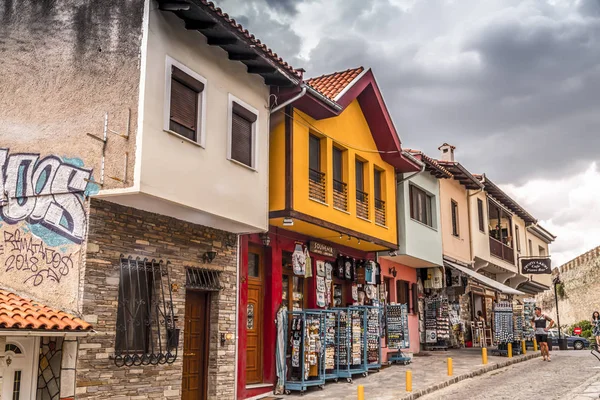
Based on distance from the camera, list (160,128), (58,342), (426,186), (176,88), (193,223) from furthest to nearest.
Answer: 1. (426,186)
2. (193,223)
3. (176,88)
4. (160,128)
5. (58,342)

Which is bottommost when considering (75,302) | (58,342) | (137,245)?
(58,342)

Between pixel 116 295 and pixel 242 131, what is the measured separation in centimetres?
430

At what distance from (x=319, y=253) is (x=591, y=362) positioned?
10698 mm

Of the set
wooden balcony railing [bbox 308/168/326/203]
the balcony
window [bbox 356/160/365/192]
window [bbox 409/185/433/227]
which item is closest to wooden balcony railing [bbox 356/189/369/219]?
window [bbox 356/160/365/192]

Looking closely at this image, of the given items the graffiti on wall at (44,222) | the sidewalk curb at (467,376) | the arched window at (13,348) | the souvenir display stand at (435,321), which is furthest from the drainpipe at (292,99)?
the souvenir display stand at (435,321)

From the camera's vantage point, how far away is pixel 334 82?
16.9 m

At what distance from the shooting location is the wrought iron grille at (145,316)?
34.0 feet

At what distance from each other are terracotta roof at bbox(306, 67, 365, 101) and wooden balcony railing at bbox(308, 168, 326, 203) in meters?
1.88

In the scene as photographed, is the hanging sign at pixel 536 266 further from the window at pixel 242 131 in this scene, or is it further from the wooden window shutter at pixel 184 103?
the wooden window shutter at pixel 184 103

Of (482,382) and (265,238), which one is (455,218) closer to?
(482,382)

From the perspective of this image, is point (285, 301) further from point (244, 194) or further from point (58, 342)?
point (58, 342)

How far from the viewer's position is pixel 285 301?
15703 millimetres

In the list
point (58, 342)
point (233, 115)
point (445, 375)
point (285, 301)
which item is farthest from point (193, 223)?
point (445, 375)


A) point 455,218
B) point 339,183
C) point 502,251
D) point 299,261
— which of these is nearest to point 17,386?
point 299,261
